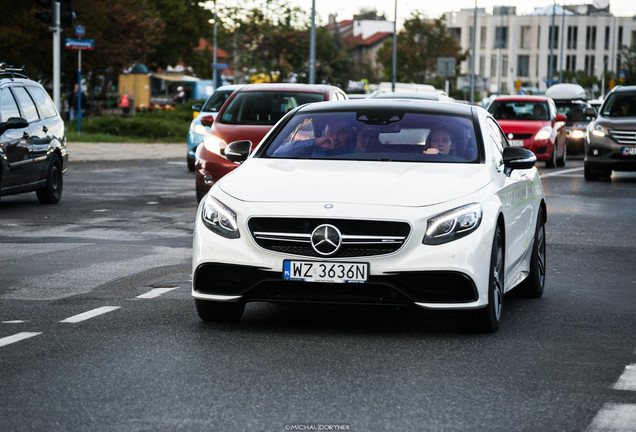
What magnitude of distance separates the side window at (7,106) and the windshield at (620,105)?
12.9m

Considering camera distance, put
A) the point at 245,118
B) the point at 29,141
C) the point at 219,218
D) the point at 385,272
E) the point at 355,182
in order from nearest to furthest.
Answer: the point at 385,272 < the point at 219,218 < the point at 355,182 < the point at 29,141 < the point at 245,118

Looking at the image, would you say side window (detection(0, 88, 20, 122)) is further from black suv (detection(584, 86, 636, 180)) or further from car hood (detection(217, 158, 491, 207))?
black suv (detection(584, 86, 636, 180))

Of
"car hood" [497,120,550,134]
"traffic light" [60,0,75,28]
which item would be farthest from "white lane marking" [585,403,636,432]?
"car hood" [497,120,550,134]

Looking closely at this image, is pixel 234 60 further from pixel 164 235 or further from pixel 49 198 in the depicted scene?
pixel 164 235

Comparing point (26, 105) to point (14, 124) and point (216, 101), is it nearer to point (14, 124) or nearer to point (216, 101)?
point (14, 124)

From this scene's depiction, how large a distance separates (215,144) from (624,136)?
1081 cm

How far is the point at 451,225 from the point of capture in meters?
7.88

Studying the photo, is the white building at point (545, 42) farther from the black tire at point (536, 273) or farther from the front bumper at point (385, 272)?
the front bumper at point (385, 272)

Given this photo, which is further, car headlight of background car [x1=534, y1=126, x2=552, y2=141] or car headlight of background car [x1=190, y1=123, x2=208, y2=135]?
car headlight of background car [x1=534, y1=126, x2=552, y2=141]

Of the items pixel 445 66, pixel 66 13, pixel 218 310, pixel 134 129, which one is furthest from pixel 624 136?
pixel 445 66

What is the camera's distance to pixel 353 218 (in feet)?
25.5

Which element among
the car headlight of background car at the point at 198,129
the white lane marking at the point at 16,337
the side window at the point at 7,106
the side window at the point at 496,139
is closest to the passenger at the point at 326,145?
the side window at the point at 496,139

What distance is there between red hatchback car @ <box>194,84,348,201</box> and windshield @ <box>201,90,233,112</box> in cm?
729

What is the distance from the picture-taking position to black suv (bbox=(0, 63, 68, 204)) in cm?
1723
